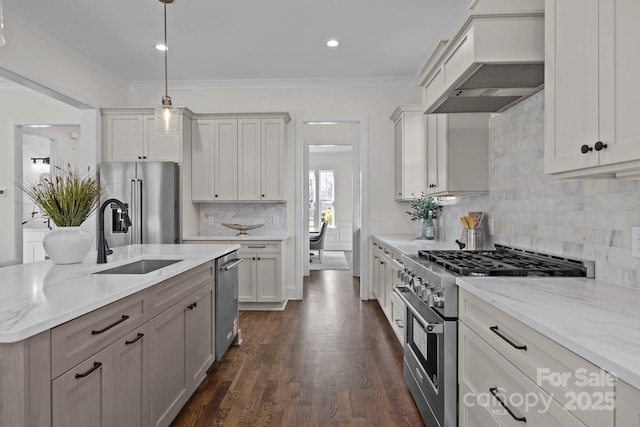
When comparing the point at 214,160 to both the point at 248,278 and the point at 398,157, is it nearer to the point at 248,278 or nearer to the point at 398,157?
the point at 248,278

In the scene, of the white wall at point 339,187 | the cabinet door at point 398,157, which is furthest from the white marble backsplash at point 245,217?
the white wall at point 339,187

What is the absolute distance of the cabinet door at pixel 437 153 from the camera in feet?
10.00

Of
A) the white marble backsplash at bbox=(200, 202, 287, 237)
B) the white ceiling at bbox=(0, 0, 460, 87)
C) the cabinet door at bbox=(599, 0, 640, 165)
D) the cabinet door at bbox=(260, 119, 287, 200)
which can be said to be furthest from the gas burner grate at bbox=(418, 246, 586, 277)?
the white marble backsplash at bbox=(200, 202, 287, 237)

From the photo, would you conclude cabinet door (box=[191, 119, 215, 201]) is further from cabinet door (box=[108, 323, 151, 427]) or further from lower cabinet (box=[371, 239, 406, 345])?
cabinet door (box=[108, 323, 151, 427])

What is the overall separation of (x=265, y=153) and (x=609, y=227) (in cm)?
382

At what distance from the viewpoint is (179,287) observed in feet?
7.26

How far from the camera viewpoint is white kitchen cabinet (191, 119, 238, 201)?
192 inches

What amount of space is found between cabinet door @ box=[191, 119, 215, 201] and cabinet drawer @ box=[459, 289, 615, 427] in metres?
3.98

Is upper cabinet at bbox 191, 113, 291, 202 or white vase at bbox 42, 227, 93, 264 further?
upper cabinet at bbox 191, 113, 291, 202

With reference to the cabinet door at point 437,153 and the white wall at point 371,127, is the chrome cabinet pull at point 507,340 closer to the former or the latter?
the cabinet door at point 437,153

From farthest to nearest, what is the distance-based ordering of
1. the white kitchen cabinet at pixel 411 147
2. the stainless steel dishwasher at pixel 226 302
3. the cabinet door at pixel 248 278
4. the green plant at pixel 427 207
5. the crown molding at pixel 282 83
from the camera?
the crown molding at pixel 282 83 → the cabinet door at pixel 248 278 → the white kitchen cabinet at pixel 411 147 → the green plant at pixel 427 207 → the stainless steel dishwasher at pixel 226 302

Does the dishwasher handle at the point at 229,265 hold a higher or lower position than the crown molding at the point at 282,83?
lower

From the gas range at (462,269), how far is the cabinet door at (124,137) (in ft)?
12.6

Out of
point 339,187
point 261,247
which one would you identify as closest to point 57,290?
point 261,247
